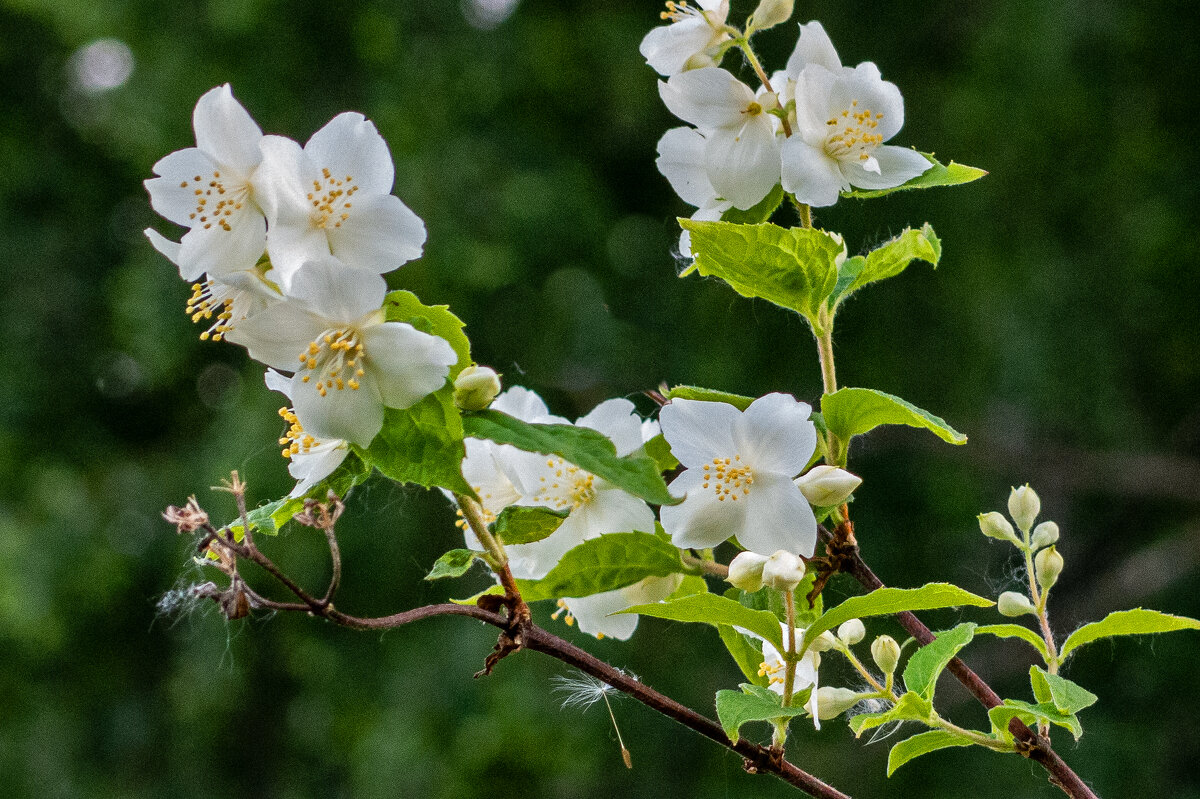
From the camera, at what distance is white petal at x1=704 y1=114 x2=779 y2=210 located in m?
0.65

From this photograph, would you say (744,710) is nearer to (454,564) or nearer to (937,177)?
(454,564)

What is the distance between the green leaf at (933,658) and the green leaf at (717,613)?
0.09 m

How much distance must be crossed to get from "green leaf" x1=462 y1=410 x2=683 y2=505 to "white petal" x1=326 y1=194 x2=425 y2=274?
0.30ft

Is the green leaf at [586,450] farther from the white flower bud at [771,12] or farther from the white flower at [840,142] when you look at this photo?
the white flower bud at [771,12]

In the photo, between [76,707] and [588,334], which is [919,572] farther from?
[76,707]

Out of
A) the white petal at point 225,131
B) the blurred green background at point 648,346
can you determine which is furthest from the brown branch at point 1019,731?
the blurred green background at point 648,346

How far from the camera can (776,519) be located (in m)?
0.59

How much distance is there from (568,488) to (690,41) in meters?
0.28

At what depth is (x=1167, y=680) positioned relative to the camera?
3570 mm

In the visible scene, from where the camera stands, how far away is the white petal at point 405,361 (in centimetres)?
52

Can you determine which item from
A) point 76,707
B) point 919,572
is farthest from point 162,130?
point 919,572

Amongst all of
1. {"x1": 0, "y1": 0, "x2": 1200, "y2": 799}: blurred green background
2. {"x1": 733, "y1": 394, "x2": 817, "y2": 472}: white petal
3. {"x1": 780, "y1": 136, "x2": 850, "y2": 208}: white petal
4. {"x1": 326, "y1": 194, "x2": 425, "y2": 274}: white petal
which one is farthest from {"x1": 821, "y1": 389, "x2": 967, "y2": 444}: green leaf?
{"x1": 0, "y1": 0, "x2": 1200, "y2": 799}: blurred green background

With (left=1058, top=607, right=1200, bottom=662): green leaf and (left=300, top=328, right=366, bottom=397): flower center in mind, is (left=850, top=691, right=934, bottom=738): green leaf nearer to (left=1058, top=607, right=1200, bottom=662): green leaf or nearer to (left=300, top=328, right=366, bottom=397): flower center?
(left=1058, top=607, right=1200, bottom=662): green leaf

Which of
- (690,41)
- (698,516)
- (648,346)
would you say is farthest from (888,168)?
(648,346)
